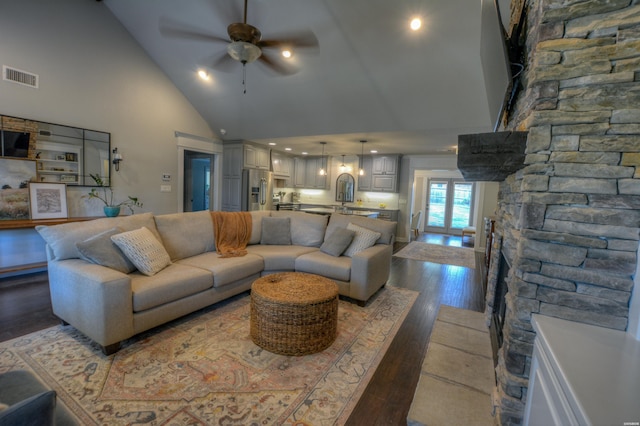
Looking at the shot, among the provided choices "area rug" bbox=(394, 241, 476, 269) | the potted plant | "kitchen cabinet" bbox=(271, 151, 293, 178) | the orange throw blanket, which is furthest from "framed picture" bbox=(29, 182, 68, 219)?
"area rug" bbox=(394, 241, 476, 269)

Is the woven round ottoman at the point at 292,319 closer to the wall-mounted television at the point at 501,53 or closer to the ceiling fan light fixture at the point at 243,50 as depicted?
the wall-mounted television at the point at 501,53

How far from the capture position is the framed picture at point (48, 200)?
364 cm

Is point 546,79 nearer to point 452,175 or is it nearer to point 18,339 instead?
point 18,339

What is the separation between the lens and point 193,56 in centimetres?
460

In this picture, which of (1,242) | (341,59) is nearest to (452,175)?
(341,59)

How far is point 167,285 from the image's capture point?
239 centimetres

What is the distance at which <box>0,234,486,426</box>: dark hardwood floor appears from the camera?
174 centimetres

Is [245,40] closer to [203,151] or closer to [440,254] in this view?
[203,151]

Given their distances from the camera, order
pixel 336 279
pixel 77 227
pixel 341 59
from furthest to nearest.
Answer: pixel 341 59
pixel 336 279
pixel 77 227

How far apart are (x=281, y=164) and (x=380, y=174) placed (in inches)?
117

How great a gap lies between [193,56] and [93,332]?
4407mm

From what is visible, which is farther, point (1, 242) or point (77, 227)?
point (1, 242)

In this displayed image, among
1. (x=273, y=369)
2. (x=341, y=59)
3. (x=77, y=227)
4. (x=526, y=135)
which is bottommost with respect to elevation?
(x=273, y=369)

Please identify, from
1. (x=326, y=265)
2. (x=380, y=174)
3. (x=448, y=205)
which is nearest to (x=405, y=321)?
(x=326, y=265)
